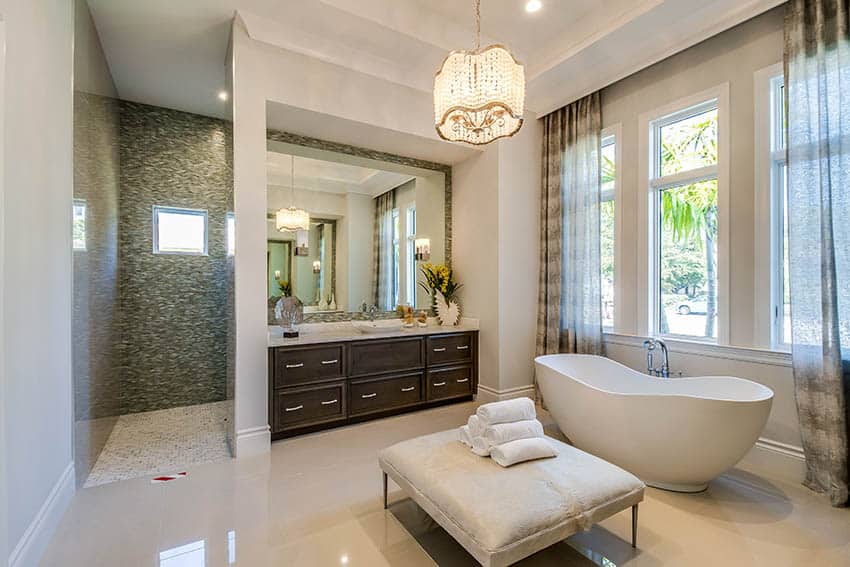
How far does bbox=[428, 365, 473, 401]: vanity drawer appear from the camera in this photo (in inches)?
165

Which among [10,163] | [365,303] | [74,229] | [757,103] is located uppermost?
[757,103]

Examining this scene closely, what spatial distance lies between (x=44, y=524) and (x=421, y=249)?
3.74 m

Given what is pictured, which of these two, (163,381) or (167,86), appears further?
(163,381)

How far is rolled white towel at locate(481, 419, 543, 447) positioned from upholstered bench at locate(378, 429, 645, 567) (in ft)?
0.36

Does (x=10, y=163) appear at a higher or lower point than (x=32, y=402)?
higher

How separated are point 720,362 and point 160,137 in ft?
18.6

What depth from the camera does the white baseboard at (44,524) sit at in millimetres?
1759

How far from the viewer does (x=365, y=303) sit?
14.5 ft

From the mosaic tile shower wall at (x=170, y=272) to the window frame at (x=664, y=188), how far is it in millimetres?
3979

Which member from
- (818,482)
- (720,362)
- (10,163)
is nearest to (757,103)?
(720,362)

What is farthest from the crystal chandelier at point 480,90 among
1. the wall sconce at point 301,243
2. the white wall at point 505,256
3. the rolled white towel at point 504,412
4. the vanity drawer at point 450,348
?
the vanity drawer at point 450,348

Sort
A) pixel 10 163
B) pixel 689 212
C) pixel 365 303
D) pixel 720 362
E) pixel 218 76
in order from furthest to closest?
pixel 365 303, pixel 218 76, pixel 689 212, pixel 720 362, pixel 10 163

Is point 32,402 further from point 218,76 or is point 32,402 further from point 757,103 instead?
point 757,103

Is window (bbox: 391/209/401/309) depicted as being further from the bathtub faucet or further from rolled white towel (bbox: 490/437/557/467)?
rolled white towel (bbox: 490/437/557/467)
